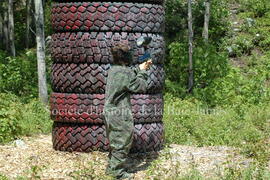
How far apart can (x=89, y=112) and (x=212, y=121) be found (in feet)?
13.2

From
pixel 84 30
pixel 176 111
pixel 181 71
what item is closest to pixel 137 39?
pixel 84 30

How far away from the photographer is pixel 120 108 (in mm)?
5512

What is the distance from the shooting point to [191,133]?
352 inches

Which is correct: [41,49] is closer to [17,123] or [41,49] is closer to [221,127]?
[17,123]

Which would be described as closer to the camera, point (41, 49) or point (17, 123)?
point (17, 123)

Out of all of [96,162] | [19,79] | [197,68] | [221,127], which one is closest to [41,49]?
[19,79]

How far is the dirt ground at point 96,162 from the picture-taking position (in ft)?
18.0

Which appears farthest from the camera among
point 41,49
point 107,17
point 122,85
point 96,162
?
point 41,49

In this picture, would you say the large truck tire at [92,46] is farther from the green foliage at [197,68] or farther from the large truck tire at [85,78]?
the green foliage at [197,68]

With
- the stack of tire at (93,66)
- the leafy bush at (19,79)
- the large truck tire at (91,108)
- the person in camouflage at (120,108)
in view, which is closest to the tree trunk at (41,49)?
the leafy bush at (19,79)

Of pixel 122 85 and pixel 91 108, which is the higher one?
pixel 122 85

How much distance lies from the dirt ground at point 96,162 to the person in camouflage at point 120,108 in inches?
8.5

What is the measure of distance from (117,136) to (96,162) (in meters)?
0.51

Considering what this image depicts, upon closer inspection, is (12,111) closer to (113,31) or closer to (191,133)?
(113,31)
